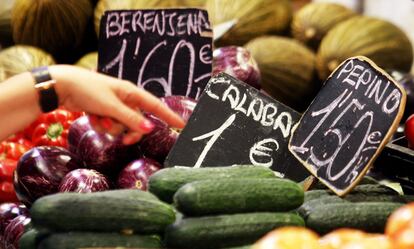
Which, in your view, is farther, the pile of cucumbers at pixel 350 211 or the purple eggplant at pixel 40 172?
the purple eggplant at pixel 40 172

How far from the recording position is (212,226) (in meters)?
1.64

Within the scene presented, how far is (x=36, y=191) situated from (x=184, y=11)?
922mm

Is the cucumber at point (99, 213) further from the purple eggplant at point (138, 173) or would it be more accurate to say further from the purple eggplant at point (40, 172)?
the purple eggplant at point (40, 172)

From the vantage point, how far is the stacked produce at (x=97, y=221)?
5.25 feet

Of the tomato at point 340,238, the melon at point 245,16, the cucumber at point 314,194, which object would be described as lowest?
the melon at point 245,16

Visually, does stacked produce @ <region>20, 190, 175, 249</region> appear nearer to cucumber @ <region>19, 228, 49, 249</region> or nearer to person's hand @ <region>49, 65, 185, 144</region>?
cucumber @ <region>19, 228, 49, 249</region>

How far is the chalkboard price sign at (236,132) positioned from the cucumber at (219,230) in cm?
47

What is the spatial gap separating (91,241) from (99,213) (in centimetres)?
7

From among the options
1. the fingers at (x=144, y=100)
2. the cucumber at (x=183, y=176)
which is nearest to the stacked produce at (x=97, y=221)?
the cucumber at (x=183, y=176)

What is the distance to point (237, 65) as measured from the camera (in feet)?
9.07

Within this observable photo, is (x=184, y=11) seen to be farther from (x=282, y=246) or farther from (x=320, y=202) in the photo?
(x=282, y=246)

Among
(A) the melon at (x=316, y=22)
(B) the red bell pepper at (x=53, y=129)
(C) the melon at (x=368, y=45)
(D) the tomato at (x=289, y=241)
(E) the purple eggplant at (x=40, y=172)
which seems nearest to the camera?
(D) the tomato at (x=289, y=241)

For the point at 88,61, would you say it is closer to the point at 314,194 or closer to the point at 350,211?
the point at 314,194

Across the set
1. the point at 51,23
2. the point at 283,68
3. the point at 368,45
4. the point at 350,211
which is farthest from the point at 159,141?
the point at 368,45
